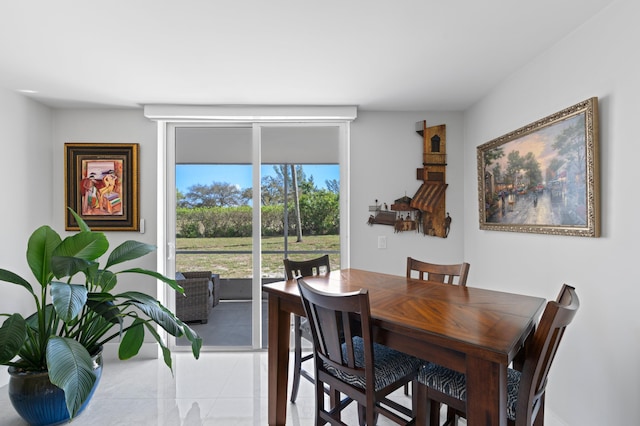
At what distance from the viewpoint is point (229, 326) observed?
11.1 feet

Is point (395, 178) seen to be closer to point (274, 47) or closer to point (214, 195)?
point (274, 47)

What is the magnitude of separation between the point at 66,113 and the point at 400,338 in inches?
140

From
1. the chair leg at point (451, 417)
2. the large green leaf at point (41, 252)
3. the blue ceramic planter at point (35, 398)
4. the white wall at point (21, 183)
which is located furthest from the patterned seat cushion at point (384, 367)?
the white wall at point (21, 183)

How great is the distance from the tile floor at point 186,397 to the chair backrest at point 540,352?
1117mm

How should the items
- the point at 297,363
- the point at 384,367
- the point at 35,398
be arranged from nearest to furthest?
the point at 384,367
the point at 35,398
the point at 297,363

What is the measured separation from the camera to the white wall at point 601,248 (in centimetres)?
149

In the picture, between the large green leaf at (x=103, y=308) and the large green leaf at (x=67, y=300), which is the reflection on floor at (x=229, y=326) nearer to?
the large green leaf at (x=103, y=308)

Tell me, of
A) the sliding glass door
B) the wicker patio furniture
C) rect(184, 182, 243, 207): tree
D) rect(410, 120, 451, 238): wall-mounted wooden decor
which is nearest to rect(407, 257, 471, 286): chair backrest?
rect(410, 120, 451, 238): wall-mounted wooden decor

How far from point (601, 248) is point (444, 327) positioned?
3.69 ft

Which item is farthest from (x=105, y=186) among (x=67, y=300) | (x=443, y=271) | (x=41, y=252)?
(x=443, y=271)

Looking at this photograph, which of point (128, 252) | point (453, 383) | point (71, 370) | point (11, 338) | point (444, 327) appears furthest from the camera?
point (128, 252)

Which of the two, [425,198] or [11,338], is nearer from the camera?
[11,338]

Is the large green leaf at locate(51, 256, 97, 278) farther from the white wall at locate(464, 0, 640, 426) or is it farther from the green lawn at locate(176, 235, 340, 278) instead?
the white wall at locate(464, 0, 640, 426)

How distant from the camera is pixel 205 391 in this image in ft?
Answer: 7.91
